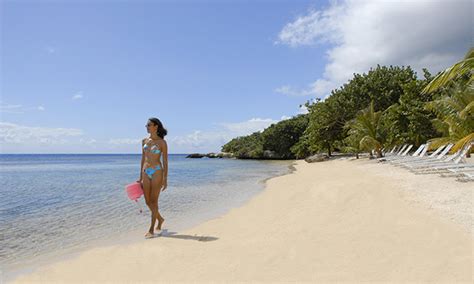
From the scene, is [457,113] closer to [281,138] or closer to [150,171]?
[150,171]

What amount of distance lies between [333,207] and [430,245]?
112 inches

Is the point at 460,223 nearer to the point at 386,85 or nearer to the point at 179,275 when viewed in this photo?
the point at 179,275

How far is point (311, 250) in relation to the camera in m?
3.96

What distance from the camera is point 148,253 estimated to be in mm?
4355

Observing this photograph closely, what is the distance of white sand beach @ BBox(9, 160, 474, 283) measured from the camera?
10.7ft

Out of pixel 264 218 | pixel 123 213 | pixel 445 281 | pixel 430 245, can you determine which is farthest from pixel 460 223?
pixel 123 213

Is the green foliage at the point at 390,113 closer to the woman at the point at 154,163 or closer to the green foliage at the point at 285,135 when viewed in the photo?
the woman at the point at 154,163

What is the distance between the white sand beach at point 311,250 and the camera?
3.27 meters

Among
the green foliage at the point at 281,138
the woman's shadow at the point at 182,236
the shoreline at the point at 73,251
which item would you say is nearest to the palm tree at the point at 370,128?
the shoreline at the point at 73,251

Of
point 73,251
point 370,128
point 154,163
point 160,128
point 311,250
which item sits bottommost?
point 73,251

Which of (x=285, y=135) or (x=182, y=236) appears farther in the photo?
(x=285, y=135)

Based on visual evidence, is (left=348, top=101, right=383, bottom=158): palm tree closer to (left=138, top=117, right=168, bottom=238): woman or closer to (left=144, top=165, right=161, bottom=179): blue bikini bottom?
(left=138, top=117, right=168, bottom=238): woman

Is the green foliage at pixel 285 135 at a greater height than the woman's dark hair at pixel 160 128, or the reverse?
the green foliage at pixel 285 135

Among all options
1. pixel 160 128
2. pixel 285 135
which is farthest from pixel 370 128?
pixel 285 135
